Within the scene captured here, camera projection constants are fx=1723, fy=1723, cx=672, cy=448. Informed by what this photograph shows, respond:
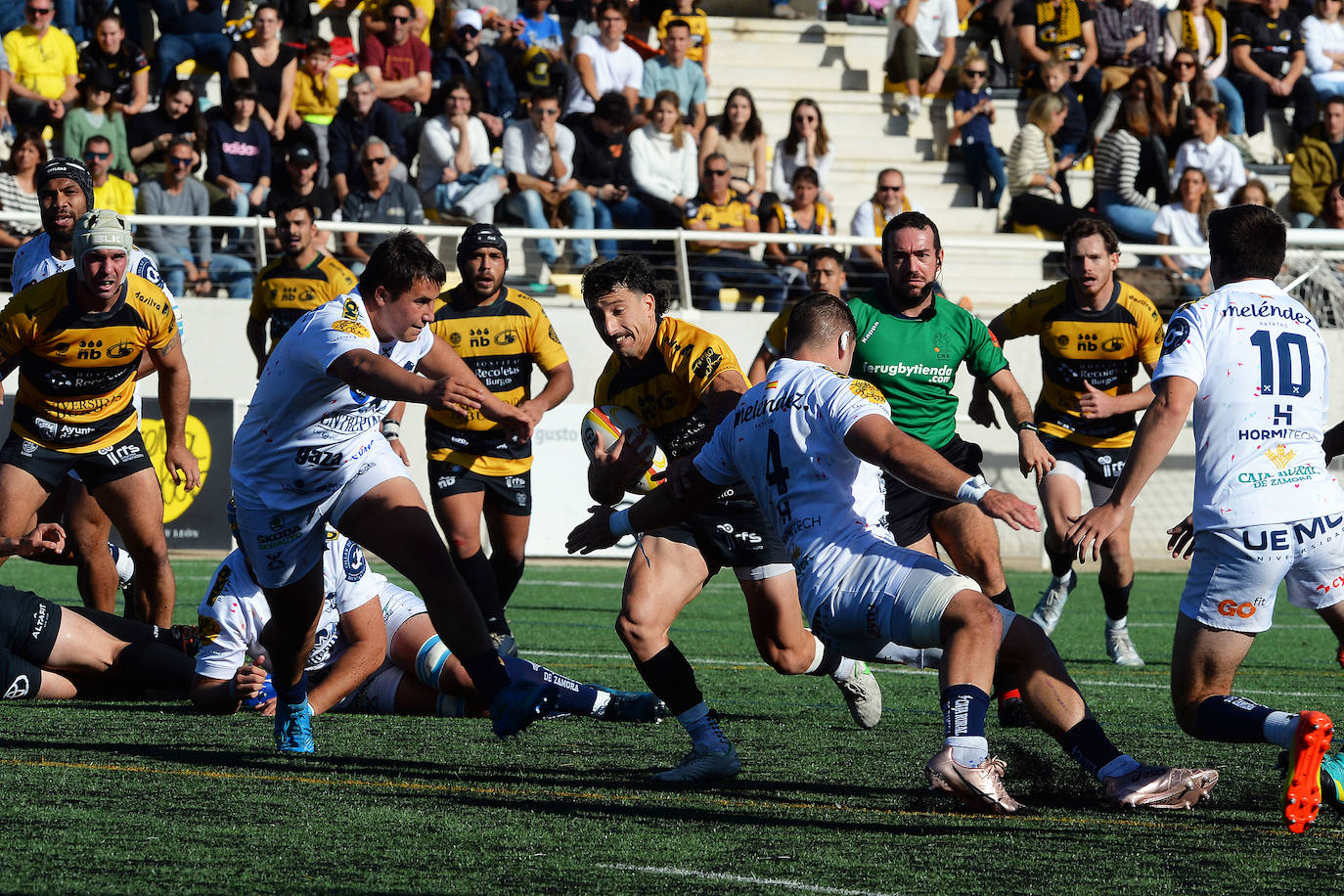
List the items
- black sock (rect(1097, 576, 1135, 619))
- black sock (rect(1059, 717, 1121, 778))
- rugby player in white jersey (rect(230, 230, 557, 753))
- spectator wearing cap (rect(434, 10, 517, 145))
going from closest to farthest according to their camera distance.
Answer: black sock (rect(1059, 717, 1121, 778))
rugby player in white jersey (rect(230, 230, 557, 753))
black sock (rect(1097, 576, 1135, 619))
spectator wearing cap (rect(434, 10, 517, 145))

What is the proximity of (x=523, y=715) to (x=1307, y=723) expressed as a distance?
94.7 inches

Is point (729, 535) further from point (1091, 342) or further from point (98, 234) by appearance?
point (1091, 342)

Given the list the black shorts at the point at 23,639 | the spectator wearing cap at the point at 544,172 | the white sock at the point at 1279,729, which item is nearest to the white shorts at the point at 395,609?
the black shorts at the point at 23,639

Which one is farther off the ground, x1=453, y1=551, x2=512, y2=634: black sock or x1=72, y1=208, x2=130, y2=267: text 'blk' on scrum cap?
x1=72, y1=208, x2=130, y2=267: text 'blk' on scrum cap

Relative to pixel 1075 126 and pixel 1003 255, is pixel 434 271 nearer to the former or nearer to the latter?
pixel 1003 255

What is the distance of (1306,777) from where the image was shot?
455cm

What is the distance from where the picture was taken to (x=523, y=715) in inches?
221

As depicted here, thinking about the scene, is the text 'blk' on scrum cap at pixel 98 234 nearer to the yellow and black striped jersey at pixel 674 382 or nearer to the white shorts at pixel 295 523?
the white shorts at pixel 295 523

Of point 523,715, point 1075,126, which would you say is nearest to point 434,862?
point 523,715

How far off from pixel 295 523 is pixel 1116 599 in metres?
5.43

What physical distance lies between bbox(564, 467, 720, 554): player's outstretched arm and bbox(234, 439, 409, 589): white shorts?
94cm

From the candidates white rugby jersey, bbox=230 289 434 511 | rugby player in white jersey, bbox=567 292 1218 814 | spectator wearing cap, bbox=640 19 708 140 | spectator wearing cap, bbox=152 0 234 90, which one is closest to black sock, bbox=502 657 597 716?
white rugby jersey, bbox=230 289 434 511

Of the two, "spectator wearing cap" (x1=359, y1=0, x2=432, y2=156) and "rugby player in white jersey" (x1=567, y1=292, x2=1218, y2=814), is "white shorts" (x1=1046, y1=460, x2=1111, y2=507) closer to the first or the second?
"rugby player in white jersey" (x1=567, y1=292, x2=1218, y2=814)

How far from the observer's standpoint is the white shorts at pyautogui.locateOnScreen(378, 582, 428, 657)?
7.52 m
